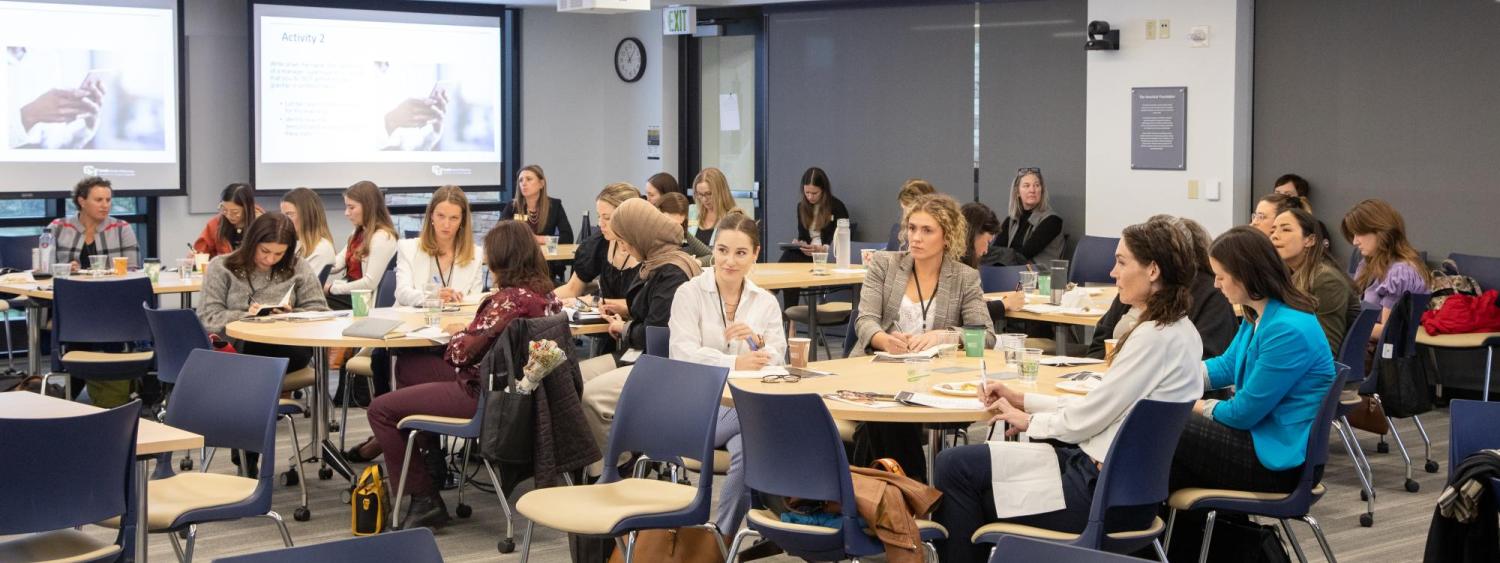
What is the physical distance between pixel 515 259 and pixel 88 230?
15.7 feet

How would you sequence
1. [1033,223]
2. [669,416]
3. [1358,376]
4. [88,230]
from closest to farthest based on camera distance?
[669,416] < [1358,376] < [88,230] < [1033,223]

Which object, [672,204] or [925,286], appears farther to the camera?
[672,204]

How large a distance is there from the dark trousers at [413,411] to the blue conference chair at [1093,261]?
15.7 ft

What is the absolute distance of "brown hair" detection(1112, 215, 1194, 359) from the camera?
170 inches

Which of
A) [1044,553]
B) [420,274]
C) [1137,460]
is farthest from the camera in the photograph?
[420,274]

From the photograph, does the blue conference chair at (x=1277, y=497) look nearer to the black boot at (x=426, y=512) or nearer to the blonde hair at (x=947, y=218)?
the blonde hair at (x=947, y=218)

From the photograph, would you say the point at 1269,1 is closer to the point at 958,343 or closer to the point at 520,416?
the point at 958,343

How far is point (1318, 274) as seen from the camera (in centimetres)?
660

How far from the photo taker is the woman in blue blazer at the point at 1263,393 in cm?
442

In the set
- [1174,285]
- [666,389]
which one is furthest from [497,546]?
[1174,285]

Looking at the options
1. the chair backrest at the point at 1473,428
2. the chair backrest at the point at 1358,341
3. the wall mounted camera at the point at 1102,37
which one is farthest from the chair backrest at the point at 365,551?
the wall mounted camera at the point at 1102,37

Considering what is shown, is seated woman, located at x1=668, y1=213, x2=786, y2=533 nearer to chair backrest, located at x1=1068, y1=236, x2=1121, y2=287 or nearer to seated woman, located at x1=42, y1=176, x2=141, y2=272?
chair backrest, located at x1=1068, y1=236, x2=1121, y2=287

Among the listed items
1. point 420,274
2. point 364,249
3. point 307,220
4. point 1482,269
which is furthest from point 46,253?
point 1482,269

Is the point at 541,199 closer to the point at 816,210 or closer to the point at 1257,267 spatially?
the point at 816,210
